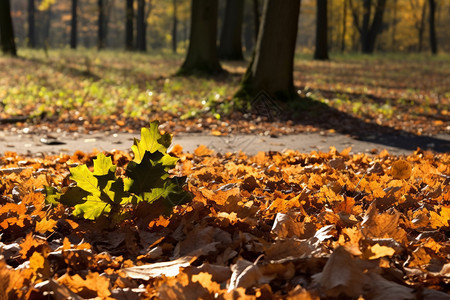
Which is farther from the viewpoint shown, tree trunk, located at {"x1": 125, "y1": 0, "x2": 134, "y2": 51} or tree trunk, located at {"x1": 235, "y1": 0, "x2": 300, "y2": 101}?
tree trunk, located at {"x1": 125, "y1": 0, "x2": 134, "y2": 51}

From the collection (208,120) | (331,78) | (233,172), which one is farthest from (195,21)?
(233,172)

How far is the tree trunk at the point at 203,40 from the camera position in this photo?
56.9 feet

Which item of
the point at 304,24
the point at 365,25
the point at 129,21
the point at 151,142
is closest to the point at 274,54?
the point at 151,142

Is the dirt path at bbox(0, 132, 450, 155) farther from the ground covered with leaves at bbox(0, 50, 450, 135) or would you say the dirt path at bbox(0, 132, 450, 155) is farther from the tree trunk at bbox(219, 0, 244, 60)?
the tree trunk at bbox(219, 0, 244, 60)

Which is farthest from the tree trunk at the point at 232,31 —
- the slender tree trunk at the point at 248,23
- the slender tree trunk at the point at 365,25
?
the slender tree trunk at the point at 248,23

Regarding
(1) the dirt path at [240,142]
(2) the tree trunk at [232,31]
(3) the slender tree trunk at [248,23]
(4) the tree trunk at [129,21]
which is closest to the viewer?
(1) the dirt path at [240,142]

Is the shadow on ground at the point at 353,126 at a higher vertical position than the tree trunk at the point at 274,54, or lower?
lower

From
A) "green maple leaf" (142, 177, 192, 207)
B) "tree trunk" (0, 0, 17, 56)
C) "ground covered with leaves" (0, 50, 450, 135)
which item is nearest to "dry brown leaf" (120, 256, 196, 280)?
"green maple leaf" (142, 177, 192, 207)

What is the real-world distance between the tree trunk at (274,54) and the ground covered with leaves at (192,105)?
0.50 meters

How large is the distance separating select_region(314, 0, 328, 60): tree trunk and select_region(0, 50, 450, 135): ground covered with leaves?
9.27 meters

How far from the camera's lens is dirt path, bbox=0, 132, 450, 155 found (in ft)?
24.3

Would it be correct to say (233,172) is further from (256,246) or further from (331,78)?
(331,78)

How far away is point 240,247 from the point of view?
2.23 metres

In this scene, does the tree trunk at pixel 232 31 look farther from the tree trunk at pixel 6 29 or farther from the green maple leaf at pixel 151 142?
the green maple leaf at pixel 151 142
